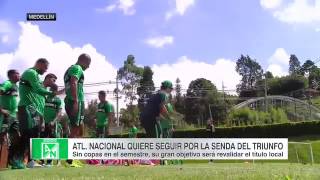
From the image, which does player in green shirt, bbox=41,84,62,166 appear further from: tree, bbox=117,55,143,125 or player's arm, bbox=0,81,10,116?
tree, bbox=117,55,143,125

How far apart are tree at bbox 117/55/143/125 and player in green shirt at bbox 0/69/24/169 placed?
51.5 metres

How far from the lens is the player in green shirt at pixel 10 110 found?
10249mm

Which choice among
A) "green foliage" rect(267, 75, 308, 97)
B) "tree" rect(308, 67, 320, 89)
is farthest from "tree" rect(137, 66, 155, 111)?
"tree" rect(308, 67, 320, 89)

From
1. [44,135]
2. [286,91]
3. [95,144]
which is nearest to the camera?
[95,144]

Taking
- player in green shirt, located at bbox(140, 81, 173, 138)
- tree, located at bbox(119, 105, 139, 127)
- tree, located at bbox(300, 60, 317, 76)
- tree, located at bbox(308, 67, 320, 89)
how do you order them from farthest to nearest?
1. tree, located at bbox(300, 60, 317, 76)
2. tree, located at bbox(308, 67, 320, 89)
3. tree, located at bbox(119, 105, 139, 127)
4. player in green shirt, located at bbox(140, 81, 173, 138)

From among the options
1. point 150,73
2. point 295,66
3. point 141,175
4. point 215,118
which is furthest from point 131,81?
point 295,66

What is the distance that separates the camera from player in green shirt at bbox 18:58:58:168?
9.88 meters

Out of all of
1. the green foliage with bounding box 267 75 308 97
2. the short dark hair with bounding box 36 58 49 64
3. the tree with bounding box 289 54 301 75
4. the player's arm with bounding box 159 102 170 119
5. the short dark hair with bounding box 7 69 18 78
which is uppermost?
the tree with bounding box 289 54 301 75

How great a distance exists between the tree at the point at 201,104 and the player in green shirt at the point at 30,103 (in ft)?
238

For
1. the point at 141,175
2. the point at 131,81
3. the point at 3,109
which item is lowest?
the point at 141,175

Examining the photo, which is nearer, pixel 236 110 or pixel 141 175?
pixel 141 175

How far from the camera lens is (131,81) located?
223 feet

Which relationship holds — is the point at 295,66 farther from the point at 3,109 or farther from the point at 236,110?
the point at 3,109

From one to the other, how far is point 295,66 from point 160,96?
522 ft
